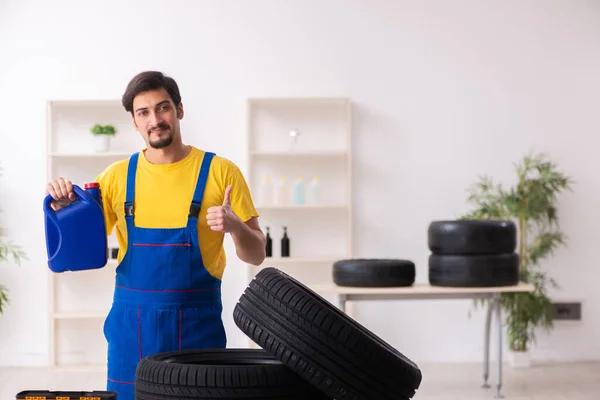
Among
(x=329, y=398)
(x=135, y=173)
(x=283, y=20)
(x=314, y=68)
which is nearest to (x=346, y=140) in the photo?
(x=314, y=68)

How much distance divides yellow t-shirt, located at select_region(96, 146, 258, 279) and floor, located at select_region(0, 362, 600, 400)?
2989 mm

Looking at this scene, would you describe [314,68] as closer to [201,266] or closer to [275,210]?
[275,210]

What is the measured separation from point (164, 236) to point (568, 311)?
185 inches

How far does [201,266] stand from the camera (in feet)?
8.45

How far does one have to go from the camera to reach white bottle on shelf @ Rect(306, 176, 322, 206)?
6406 millimetres

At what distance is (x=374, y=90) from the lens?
6.55 metres

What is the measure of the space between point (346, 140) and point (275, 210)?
2.35 ft

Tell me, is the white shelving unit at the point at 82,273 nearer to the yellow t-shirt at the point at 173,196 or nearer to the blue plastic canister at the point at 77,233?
the yellow t-shirt at the point at 173,196

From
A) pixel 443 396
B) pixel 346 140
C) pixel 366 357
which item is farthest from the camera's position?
pixel 346 140

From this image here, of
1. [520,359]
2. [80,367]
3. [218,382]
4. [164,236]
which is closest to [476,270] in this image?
[520,359]

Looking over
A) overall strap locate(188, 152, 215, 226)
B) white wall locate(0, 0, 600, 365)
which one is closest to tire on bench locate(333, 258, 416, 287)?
white wall locate(0, 0, 600, 365)

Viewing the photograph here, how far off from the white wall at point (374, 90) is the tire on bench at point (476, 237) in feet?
4.05

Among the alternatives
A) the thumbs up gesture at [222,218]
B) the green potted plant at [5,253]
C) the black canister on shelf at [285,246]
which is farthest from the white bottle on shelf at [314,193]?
the thumbs up gesture at [222,218]

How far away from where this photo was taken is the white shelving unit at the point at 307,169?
6.54m
